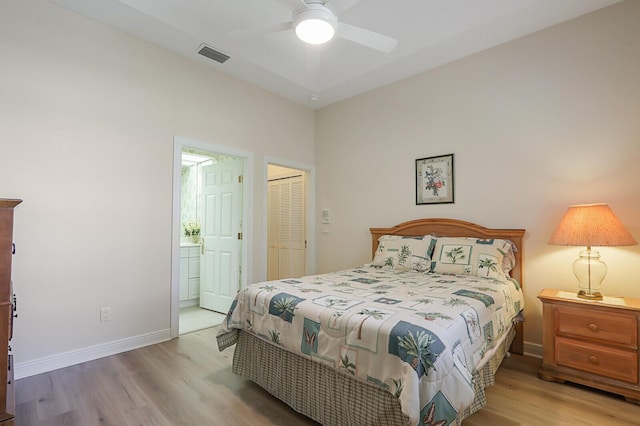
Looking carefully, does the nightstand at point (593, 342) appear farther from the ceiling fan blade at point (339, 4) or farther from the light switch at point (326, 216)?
the light switch at point (326, 216)

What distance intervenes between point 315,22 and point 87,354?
3.14m

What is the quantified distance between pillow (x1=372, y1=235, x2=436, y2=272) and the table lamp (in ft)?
3.43

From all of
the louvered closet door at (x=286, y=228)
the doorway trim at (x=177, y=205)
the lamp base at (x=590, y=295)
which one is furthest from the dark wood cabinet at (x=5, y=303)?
the lamp base at (x=590, y=295)

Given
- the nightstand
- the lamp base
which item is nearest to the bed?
the nightstand

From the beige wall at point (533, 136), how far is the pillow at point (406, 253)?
1.40 ft

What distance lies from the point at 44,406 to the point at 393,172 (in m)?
3.66

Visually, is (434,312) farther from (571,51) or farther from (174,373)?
(571,51)

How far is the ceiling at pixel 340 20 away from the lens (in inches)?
103

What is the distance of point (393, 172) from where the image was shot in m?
3.89

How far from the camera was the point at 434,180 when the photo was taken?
3.52m

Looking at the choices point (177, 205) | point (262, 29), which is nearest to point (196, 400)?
point (177, 205)

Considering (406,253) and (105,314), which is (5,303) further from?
(406,253)

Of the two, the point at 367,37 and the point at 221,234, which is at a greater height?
the point at 367,37

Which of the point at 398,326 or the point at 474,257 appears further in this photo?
the point at 474,257
